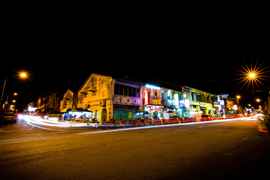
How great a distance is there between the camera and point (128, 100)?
33.7m

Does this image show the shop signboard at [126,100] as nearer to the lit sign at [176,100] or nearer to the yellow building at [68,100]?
the lit sign at [176,100]

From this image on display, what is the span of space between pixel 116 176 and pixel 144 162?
1610 mm

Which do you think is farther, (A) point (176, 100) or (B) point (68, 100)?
(B) point (68, 100)

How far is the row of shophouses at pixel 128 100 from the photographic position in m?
32.1

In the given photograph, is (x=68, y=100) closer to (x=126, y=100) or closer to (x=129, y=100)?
(x=126, y=100)

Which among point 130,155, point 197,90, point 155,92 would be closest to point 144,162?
point 130,155

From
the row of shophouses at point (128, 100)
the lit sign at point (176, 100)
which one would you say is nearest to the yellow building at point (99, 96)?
the row of shophouses at point (128, 100)

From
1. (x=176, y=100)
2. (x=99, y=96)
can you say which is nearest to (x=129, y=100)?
(x=99, y=96)

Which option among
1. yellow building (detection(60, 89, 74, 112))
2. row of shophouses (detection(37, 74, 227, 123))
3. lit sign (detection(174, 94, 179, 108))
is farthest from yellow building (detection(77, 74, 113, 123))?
lit sign (detection(174, 94, 179, 108))

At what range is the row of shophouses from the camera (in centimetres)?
3209

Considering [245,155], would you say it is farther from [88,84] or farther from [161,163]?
[88,84]

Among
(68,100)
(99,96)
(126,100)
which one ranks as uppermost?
(68,100)

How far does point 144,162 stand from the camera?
20.6 feet

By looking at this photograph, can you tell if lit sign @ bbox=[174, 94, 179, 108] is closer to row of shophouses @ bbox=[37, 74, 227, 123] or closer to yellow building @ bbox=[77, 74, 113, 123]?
row of shophouses @ bbox=[37, 74, 227, 123]
